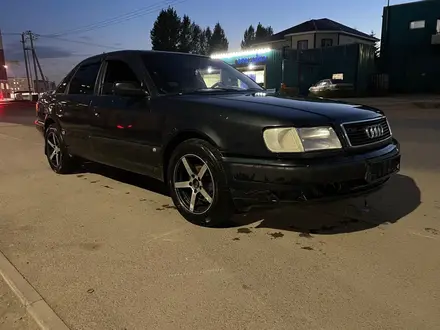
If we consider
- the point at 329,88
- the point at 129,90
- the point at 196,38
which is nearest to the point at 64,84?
the point at 129,90

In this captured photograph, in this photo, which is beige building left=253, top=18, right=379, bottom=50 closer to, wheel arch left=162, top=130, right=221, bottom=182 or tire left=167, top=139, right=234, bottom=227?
wheel arch left=162, top=130, right=221, bottom=182

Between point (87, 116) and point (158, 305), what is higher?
point (87, 116)

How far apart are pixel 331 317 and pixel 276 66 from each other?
30.9 metres

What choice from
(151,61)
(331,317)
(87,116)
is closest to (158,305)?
(331,317)

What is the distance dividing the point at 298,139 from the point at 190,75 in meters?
1.80

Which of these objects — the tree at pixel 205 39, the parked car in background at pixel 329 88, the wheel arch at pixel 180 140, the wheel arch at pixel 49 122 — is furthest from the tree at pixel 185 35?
the wheel arch at pixel 180 140

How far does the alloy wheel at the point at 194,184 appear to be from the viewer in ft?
11.2

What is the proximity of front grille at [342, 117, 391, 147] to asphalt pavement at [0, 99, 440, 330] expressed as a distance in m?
0.67

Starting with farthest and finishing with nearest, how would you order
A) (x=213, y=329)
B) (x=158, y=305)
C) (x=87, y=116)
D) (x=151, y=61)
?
1. (x=87, y=116)
2. (x=151, y=61)
3. (x=158, y=305)
4. (x=213, y=329)

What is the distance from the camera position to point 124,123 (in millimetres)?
4102

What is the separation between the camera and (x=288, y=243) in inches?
124

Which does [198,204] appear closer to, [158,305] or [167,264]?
[167,264]

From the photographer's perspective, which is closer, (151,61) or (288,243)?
(288,243)

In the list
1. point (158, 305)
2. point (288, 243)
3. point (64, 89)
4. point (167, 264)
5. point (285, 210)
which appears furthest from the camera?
point (64, 89)
